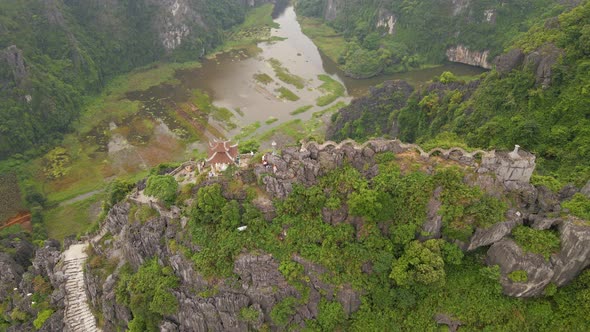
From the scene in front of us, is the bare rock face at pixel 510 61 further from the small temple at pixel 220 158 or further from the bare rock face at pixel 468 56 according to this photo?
the bare rock face at pixel 468 56

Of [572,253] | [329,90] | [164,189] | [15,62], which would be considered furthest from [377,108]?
[15,62]

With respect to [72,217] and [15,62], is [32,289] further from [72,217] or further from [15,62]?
[15,62]

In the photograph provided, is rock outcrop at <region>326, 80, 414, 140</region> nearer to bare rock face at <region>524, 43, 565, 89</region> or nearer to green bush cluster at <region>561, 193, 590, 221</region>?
bare rock face at <region>524, 43, 565, 89</region>

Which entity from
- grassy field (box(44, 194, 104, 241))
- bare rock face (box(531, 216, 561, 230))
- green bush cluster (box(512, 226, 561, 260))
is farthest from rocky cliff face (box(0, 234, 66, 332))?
bare rock face (box(531, 216, 561, 230))

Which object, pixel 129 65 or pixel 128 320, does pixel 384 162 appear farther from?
pixel 129 65

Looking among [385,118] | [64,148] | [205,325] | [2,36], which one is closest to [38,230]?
[64,148]
